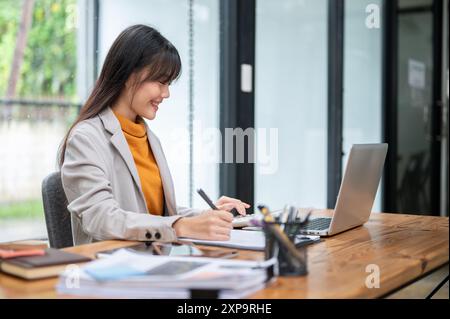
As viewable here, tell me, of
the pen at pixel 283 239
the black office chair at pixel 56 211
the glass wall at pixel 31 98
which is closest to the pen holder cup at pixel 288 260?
the pen at pixel 283 239

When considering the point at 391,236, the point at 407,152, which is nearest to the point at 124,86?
the point at 391,236

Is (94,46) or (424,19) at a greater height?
(424,19)

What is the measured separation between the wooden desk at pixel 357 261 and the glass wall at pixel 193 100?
4.38 ft

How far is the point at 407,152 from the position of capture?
199 inches

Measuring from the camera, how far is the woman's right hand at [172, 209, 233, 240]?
1.41 m

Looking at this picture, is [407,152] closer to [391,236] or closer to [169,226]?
[391,236]

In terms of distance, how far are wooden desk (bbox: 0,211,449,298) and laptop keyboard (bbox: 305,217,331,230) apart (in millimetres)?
71

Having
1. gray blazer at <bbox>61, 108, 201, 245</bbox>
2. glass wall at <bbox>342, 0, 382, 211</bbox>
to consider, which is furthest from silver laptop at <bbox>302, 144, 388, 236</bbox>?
glass wall at <bbox>342, 0, 382, 211</bbox>

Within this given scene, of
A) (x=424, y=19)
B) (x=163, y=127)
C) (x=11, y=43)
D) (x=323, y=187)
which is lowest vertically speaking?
(x=323, y=187)

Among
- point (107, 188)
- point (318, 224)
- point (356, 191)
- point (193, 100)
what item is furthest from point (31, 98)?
point (356, 191)

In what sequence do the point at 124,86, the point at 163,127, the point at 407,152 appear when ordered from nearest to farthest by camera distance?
the point at 124,86 < the point at 163,127 < the point at 407,152

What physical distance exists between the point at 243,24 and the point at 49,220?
1723 mm

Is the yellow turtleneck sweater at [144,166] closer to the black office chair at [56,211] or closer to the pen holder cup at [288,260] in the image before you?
the black office chair at [56,211]
